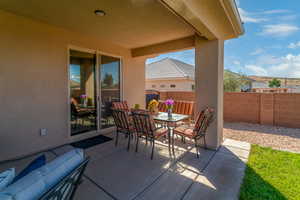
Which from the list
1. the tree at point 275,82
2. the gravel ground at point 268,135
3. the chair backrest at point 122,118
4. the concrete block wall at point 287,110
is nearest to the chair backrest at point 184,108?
the gravel ground at point 268,135

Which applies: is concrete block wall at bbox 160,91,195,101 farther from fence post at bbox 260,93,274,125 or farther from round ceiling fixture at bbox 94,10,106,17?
round ceiling fixture at bbox 94,10,106,17

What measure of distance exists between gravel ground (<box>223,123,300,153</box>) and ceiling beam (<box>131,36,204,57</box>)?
2.85m

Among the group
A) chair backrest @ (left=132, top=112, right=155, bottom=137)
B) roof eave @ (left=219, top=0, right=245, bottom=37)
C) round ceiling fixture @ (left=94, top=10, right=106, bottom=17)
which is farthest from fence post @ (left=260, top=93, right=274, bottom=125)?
round ceiling fixture @ (left=94, top=10, right=106, bottom=17)

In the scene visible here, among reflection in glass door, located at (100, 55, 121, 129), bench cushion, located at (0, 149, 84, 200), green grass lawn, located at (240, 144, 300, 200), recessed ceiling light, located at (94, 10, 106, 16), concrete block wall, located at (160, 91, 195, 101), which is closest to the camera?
bench cushion, located at (0, 149, 84, 200)

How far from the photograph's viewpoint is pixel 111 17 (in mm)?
2842

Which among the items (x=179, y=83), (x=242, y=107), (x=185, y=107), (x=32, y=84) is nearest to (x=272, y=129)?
(x=242, y=107)

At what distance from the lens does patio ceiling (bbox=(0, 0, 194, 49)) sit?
7.87 ft

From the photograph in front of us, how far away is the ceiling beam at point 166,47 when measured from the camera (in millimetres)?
3846

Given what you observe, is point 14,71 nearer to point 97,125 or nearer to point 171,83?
point 97,125

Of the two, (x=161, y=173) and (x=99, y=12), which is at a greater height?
(x=99, y=12)

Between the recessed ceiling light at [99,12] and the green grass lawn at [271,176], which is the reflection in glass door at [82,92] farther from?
the green grass lawn at [271,176]

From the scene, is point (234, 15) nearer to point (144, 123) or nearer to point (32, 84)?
point (144, 123)

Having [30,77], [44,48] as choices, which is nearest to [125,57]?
[44,48]

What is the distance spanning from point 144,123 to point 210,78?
178cm
